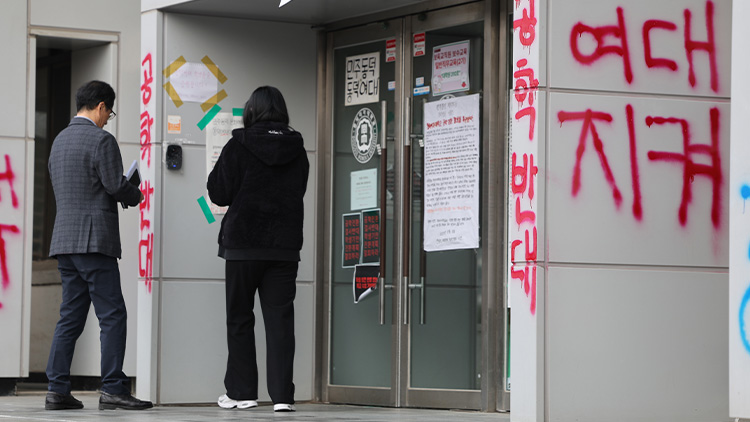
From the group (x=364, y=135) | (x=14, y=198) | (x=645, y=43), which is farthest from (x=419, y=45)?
(x=14, y=198)

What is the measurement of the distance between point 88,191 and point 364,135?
7.11ft

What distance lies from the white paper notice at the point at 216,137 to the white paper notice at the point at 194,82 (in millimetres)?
184

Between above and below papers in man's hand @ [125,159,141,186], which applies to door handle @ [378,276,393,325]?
below

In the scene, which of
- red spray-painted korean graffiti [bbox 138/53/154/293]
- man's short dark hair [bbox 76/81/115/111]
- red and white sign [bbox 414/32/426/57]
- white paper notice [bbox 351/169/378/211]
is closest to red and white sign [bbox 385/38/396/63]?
red and white sign [bbox 414/32/426/57]

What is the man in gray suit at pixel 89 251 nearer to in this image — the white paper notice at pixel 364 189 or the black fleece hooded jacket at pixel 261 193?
the black fleece hooded jacket at pixel 261 193

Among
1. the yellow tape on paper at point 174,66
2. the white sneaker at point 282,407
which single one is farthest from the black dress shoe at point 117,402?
the yellow tape on paper at point 174,66

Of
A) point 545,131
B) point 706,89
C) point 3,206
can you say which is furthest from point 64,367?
point 706,89

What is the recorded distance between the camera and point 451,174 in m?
8.41

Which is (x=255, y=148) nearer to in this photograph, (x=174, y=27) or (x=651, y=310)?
(x=174, y=27)

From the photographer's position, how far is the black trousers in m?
7.95

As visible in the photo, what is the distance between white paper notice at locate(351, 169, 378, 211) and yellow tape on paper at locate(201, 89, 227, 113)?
1.08 metres

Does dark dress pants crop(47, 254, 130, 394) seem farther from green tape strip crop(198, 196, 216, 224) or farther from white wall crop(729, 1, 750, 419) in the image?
white wall crop(729, 1, 750, 419)

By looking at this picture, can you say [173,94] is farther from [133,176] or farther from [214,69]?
[133,176]

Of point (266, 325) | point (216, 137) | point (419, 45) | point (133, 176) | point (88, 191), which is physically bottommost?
point (266, 325)
